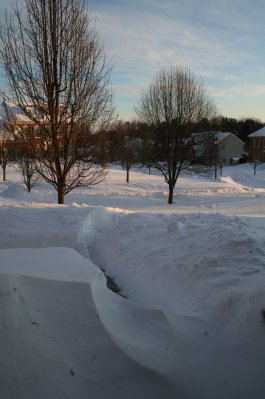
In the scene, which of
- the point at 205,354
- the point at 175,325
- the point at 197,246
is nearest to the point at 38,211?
the point at 197,246

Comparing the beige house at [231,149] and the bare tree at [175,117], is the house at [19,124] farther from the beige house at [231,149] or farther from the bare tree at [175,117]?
the beige house at [231,149]

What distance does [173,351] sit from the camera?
3.84m

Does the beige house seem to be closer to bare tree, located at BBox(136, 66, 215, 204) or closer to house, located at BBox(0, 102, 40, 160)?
bare tree, located at BBox(136, 66, 215, 204)

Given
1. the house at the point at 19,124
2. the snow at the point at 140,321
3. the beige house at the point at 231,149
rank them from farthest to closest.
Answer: the beige house at the point at 231,149 → the house at the point at 19,124 → the snow at the point at 140,321

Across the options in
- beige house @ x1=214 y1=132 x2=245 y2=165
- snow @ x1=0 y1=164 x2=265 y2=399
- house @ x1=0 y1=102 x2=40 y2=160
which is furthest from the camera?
beige house @ x1=214 y1=132 x2=245 y2=165

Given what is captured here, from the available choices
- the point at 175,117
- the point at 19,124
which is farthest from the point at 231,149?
the point at 19,124

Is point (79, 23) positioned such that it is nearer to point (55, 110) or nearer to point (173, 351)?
point (55, 110)

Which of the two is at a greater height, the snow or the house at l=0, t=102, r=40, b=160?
the house at l=0, t=102, r=40, b=160

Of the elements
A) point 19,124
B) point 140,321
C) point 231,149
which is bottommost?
point 140,321

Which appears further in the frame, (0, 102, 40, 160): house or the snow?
(0, 102, 40, 160): house

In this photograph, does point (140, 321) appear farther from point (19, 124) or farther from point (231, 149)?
point (231, 149)

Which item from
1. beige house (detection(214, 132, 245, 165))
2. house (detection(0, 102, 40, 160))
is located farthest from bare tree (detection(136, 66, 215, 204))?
beige house (detection(214, 132, 245, 165))

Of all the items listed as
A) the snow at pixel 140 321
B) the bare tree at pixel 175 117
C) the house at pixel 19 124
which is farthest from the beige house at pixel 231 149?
the snow at pixel 140 321

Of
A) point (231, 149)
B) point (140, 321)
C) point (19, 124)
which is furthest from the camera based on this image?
point (231, 149)
